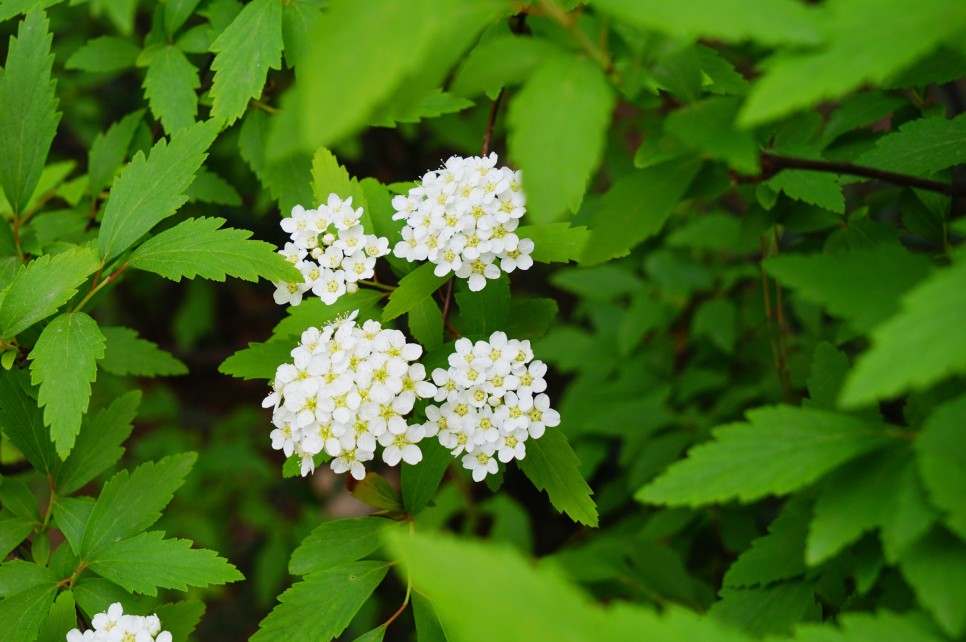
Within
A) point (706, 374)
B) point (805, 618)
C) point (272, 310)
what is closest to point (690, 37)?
point (805, 618)

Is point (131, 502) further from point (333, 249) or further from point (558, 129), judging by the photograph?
point (558, 129)

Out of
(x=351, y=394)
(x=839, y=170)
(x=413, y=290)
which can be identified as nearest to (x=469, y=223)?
(x=413, y=290)

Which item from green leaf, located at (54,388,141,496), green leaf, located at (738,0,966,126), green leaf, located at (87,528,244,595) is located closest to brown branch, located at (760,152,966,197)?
green leaf, located at (738,0,966,126)

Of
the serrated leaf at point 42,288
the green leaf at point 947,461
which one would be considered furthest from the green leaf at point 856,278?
the serrated leaf at point 42,288

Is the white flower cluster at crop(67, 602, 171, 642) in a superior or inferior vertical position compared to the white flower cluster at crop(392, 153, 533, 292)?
inferior

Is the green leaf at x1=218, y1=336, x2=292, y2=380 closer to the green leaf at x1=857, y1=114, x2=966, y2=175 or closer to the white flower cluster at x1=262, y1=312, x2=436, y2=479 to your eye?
the white flower cluster at x1=262, y1=312, x2=436, y2=479

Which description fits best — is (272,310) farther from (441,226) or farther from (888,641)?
(888,641)
